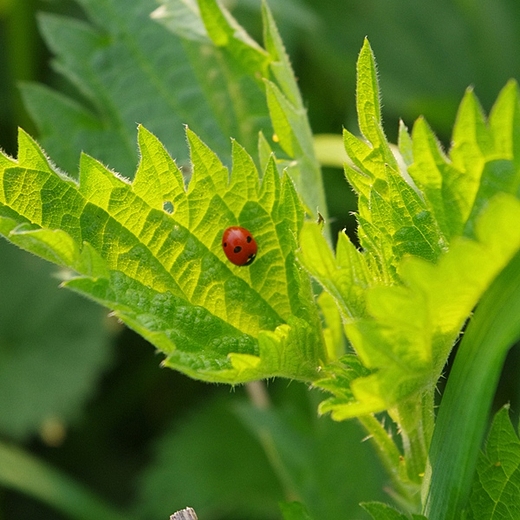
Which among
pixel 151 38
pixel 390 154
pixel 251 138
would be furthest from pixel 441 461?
pixel 151 38

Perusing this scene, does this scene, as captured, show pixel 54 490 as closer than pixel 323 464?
No

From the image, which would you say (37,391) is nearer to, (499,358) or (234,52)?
(234,52)

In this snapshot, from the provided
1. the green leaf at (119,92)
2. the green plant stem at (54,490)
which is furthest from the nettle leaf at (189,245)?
the green plant stem at (54,490)

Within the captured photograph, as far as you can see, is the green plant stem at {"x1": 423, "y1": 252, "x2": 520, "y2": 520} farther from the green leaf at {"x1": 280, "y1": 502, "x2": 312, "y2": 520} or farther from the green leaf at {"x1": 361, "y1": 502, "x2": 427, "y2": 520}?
the green leaf at {"x1": 280, "y1": 502, "x2": 312, "y2": 520}

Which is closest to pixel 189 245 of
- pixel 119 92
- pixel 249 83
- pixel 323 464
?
pixel 249 83

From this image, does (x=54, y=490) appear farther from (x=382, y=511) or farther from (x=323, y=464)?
(x=382, y=511)

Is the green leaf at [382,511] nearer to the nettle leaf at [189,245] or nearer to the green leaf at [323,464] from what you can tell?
the nettle leaf at [189,245]
